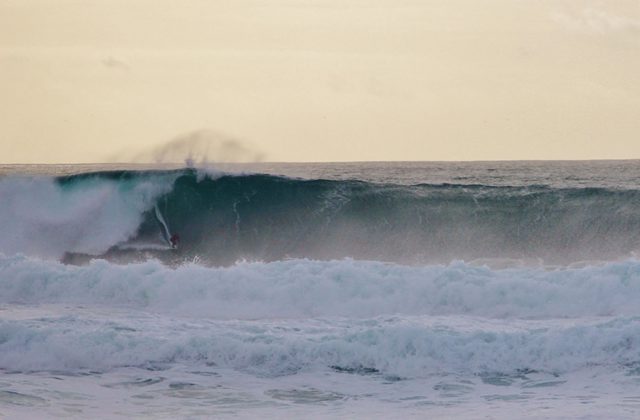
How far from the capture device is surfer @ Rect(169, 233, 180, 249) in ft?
71.9

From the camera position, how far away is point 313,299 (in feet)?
48.4

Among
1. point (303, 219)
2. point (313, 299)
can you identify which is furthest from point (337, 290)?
point (303, 219)

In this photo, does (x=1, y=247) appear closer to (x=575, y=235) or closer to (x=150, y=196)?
(x=150, y=196)

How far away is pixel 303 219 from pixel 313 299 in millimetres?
7819

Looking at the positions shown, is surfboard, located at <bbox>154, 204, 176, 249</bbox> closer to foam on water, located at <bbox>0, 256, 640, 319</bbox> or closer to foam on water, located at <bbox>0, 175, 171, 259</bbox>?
foam on water, located at <bbox>0, 175, 171, 259</bbox>

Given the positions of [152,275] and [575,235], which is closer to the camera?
[152,275]

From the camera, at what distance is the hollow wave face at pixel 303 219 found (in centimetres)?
2102

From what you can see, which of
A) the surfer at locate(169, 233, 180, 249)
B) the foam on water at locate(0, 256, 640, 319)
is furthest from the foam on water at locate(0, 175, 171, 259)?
the foam on water at locate(0, 256, 640, 319)

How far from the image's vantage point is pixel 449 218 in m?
22.3

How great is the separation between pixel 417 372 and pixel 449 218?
37.0 ft

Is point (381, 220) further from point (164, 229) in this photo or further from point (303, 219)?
point (164, 229)

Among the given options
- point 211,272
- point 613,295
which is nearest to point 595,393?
point 613,295

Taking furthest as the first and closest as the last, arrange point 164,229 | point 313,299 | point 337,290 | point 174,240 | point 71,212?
point 71,212 < point 164,229 < point 174,240 < point 337,290 < point 313,299

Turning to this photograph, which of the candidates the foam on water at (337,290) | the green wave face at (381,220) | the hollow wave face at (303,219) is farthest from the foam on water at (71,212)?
the foam on water at (337,290)
